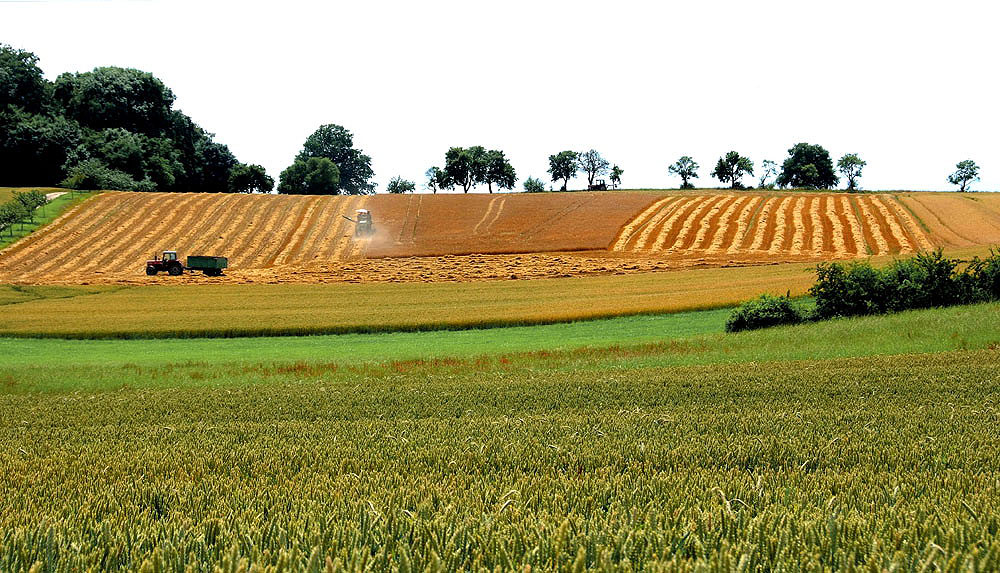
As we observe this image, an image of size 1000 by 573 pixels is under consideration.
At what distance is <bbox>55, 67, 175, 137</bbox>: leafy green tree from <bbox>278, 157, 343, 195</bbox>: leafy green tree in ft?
79.4

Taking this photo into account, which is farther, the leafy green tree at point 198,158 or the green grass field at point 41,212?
the leafy green tree at point 198,158

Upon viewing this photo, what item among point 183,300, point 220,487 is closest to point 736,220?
point 183,300

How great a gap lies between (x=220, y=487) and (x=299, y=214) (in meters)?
77.0

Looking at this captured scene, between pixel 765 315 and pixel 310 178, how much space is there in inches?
4449

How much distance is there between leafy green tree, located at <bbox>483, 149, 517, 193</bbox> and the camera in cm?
12975

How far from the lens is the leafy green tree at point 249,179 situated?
123 metres

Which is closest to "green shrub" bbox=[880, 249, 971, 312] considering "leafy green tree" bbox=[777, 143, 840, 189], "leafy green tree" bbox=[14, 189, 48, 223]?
"leafy green tree" bbox=[14, 189, 48, 223]

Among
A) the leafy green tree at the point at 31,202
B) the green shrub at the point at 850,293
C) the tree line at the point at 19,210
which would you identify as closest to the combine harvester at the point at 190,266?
the tree line at the point at 19,210

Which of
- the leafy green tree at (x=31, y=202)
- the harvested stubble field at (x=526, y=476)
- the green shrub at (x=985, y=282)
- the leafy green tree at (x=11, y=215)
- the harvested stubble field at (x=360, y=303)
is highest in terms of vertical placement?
the leafy green tree at (x=31, y=202)

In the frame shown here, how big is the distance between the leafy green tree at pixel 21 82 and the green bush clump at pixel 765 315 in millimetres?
109783

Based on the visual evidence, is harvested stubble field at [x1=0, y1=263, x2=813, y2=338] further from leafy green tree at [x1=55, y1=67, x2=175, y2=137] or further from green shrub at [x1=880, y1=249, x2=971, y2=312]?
leafy green tree at [x1=55, y1=67, x2=175, y2=137]

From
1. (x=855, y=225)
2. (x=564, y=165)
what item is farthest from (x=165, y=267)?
(x=564, y=165)

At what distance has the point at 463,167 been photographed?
128 metres

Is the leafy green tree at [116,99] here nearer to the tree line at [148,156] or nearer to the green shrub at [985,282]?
the tree line at [148,156]
